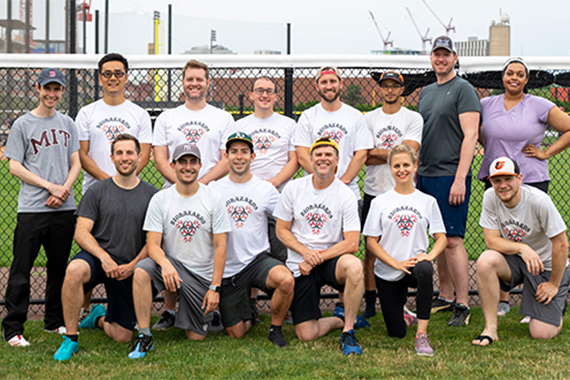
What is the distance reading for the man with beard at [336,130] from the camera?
4.82 meters

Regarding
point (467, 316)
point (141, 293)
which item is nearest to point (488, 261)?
point (467, 316)

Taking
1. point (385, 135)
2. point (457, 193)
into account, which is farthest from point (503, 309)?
point (385, 135)

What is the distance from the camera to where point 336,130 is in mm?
4852

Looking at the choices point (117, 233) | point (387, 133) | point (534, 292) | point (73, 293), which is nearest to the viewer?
point (73, 293)

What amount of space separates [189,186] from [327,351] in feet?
5.19

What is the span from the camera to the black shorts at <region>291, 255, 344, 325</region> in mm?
4441

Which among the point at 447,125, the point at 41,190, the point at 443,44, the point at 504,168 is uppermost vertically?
the point at 443,44

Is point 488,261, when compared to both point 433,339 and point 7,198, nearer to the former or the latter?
point 433,339

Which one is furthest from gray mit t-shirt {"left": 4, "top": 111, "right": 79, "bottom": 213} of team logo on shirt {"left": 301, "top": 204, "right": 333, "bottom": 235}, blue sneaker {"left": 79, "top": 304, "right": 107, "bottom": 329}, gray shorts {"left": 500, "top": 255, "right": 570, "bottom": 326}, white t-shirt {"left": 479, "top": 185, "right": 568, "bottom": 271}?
gray shorts {"left": 500, "top": 255, "right": 570, "bottom": 326}

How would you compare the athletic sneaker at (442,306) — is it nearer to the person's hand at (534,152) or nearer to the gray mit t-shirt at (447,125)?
the gray mit t-shirt at (447,125)

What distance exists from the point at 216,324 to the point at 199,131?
5.21ft

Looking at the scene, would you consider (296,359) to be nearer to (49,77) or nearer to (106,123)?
(106,123)

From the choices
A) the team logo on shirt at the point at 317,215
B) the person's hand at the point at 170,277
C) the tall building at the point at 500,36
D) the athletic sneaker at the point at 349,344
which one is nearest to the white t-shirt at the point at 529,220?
the team logo on shirt at the point at 317,215

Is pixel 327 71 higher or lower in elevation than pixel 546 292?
higher
